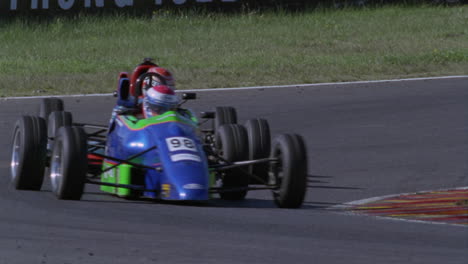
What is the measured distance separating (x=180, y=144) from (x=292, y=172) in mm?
941

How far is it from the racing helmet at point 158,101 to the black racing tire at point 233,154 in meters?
0.54

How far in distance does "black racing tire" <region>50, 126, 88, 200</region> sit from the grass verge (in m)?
8.40

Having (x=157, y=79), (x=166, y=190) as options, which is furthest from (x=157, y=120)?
(x=157, y=79)

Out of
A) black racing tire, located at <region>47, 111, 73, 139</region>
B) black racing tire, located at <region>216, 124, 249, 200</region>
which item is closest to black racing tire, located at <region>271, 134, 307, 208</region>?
black racing tire, located at <region>216, 124, 249, 200</region>

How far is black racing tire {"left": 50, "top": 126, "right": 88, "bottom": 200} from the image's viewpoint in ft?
27.3

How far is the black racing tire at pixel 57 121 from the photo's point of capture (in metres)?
10.9

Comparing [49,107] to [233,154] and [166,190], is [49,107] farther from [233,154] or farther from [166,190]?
[166,190]

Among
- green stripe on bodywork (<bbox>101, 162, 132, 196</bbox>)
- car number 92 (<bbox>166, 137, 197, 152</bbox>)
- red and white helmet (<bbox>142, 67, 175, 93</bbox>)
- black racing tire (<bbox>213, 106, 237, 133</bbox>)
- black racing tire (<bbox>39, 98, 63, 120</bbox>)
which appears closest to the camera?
car number 92 (<bbox>166, 137, 197, 152</bbox>)

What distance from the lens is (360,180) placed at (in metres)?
10.8

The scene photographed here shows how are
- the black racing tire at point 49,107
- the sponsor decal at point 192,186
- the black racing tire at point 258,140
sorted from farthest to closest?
the black racing tire at point 49,107, the black racing tire at point 258,140, the sponsor decal at point 192,186

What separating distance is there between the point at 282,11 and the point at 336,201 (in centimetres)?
1645

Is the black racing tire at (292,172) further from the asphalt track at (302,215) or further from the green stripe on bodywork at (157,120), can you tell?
the green stripe on bodywork at (157,120)

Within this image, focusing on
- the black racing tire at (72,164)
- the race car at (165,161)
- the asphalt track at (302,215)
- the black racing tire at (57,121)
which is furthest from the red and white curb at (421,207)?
the black racing tire at (57,121)

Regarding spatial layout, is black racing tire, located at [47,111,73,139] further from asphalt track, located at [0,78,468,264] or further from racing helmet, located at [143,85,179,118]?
racing helmet, located at [143,85,179,118]
